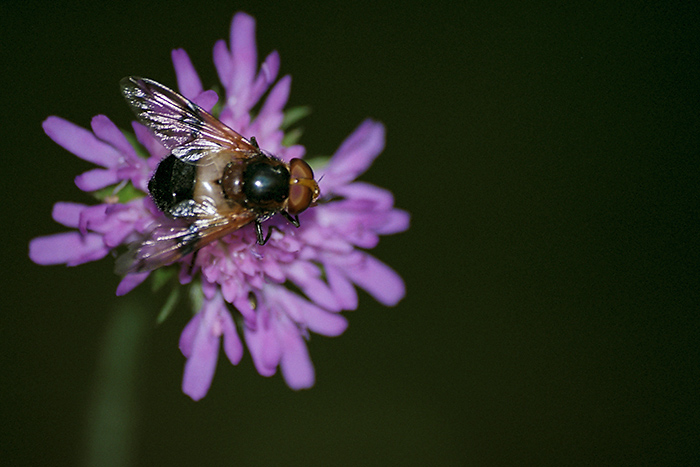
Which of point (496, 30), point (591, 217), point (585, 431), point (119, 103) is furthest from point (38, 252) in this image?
point (585, 431)

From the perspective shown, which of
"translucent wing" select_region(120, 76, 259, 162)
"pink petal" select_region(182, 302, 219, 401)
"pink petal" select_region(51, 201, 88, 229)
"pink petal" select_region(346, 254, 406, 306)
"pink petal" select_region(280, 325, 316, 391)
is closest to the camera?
"translucent wing" select_region(120, 76, 259, 162)

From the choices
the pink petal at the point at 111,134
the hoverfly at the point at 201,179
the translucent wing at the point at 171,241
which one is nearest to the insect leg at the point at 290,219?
the hoverfly at the point at 201,179

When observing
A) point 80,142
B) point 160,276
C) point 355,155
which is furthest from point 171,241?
point 355,155

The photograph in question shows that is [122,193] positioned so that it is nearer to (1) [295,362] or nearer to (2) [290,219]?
(2) [290,219]

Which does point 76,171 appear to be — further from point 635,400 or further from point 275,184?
point 635,400

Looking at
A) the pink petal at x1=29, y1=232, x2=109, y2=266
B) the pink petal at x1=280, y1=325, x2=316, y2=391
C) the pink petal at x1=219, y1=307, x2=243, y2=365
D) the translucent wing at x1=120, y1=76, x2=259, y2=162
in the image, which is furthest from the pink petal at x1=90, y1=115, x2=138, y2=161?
the pink petal at x1=280, y1=325, x2=316, y2=391

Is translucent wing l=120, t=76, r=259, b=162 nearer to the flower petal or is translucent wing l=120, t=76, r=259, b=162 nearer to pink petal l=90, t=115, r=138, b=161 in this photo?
pink petal l=90, t=115, r=138, b=161

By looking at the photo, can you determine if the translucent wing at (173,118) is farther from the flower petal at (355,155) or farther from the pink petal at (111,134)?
the flower petal at (355,155)

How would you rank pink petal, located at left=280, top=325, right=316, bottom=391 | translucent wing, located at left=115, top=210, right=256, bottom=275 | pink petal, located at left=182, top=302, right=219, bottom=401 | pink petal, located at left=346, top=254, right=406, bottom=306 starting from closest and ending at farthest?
translucent wing, located at left=115, top=210, right=256, bottom=275 < pink petal, located at left=182, top=302, right=219, bottom=401 < pink petal, located at left=280, top=325, right=316, bottom=391 < pink petal, located at left=346, top=254, right=406, bottom=306
